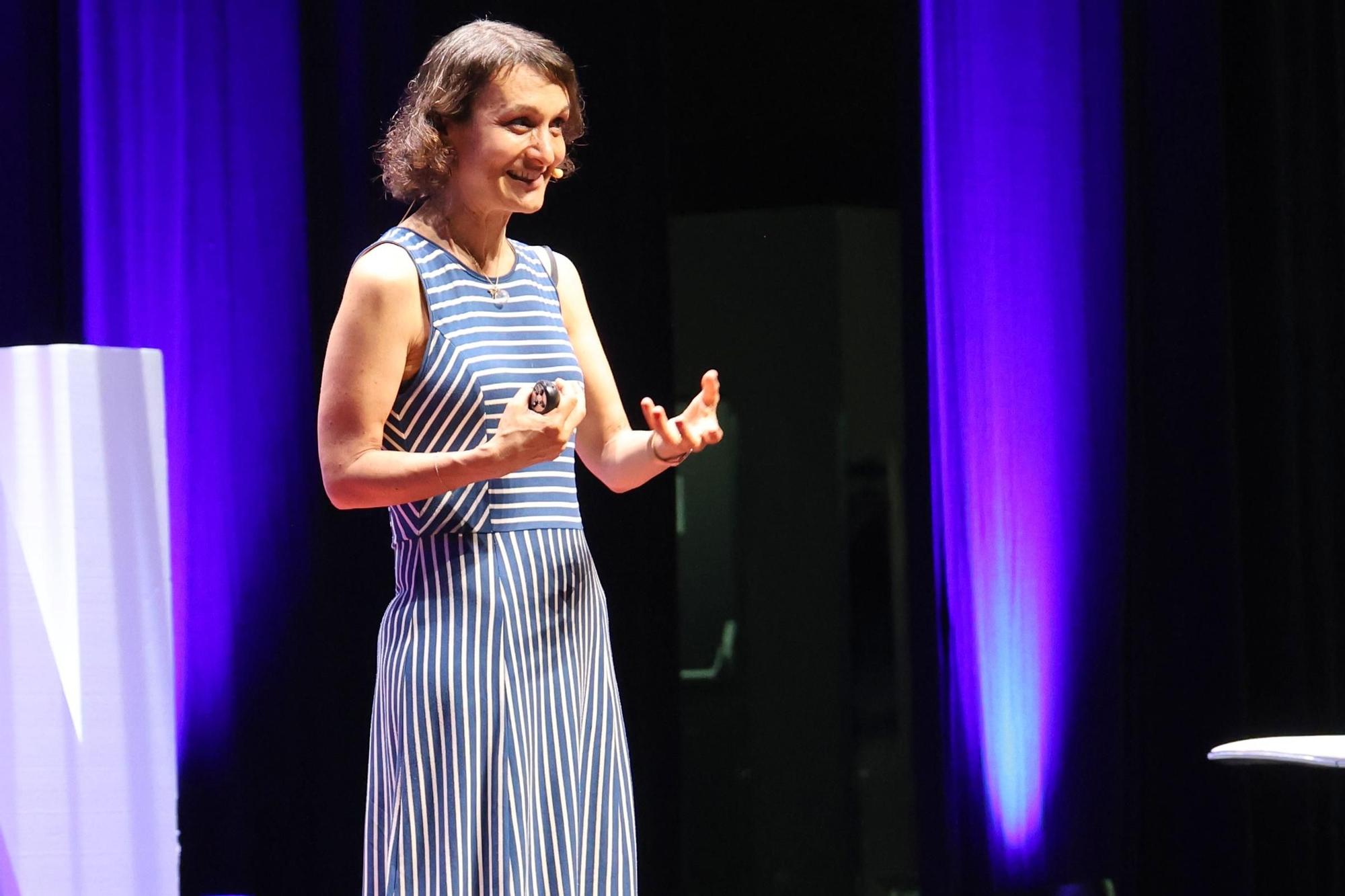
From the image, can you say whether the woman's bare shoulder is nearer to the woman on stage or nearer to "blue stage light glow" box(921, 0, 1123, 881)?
the woman on stage

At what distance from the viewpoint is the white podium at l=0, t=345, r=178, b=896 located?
1.89 meters

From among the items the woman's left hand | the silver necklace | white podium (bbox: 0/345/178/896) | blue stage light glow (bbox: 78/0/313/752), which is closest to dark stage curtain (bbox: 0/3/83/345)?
blue stage light glow (bbox: 78/0/313/752)

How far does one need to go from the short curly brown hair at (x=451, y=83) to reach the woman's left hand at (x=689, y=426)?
0.31 meters

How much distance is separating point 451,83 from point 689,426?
1.51 ft

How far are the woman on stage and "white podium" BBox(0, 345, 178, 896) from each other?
1.39ft

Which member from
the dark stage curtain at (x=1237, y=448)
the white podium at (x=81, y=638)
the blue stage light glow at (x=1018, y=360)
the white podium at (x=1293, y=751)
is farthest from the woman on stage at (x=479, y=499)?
the dark stage curtain at (x=1237, y=448)

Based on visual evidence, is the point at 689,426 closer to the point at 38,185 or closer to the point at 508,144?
the point at 508,144

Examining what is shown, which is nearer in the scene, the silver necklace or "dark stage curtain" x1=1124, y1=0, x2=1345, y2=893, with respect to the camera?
the silver necklace

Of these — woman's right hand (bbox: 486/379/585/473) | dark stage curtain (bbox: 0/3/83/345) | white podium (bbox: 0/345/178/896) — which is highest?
dark stage curtain (bbox: 0/3/83/345)

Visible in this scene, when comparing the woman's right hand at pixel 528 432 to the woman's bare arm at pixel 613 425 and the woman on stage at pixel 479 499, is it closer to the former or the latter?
the woman on stage at pixel 479 499

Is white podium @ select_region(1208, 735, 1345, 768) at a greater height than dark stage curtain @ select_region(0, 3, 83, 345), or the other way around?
dark stage curtain @ select_region(0, 3, 83, 345)

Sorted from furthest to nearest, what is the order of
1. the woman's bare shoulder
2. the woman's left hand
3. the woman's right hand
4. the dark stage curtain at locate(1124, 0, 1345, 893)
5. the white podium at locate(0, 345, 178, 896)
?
the dark stage curtain at locate(1124, 0, 1345, 893) → the white podium at locate(0, 345, 178, 896) → the woman's left hand → the woman's bare shoulder → the woman's right hand

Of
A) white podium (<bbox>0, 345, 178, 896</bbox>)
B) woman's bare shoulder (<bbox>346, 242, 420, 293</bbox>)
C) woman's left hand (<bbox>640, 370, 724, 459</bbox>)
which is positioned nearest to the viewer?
woman's bare shoulder (<bbox>346, 242, 420, 293</bbox>)

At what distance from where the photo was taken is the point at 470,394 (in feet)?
5.51
